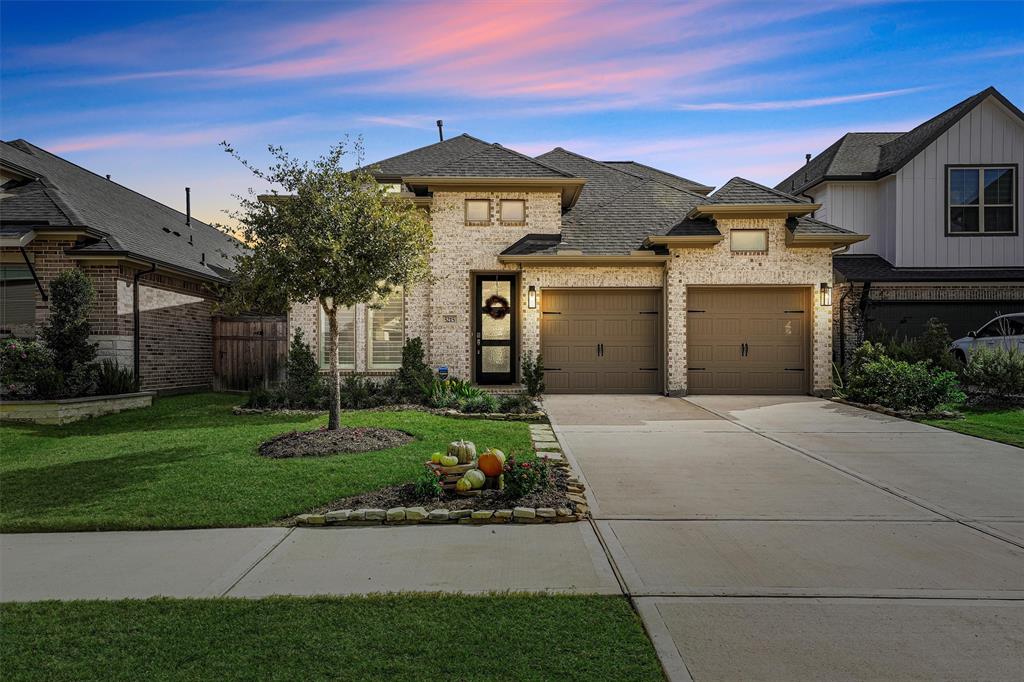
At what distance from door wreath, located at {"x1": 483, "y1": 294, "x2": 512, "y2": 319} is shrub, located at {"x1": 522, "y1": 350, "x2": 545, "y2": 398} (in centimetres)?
128

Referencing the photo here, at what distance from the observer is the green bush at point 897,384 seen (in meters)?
11.0

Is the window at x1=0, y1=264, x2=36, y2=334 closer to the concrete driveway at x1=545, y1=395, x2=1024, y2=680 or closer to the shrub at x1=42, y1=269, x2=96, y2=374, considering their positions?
the shrub at x1=42, y1=269, x2=96, y2=374

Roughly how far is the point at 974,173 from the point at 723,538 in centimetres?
1691

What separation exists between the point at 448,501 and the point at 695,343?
10030 millimetres

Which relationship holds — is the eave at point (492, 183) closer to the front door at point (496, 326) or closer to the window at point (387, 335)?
the front door at point (496, 326)

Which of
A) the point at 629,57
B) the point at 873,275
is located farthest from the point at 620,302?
the point at 873,275

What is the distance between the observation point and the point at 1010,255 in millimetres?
15867

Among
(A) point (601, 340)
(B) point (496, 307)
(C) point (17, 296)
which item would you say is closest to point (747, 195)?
(A) point (601, 340)

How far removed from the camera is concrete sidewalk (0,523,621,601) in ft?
12.0

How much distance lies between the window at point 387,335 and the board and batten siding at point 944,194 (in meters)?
13.4

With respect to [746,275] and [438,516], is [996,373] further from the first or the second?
[438,516]

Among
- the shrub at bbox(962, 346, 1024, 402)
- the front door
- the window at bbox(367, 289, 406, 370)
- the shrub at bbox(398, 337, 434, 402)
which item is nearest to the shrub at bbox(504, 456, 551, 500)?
the shrub at bbox(398, 337, 434, 402)

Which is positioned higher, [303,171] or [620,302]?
[303,171]

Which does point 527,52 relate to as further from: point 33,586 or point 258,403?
point 33,586
